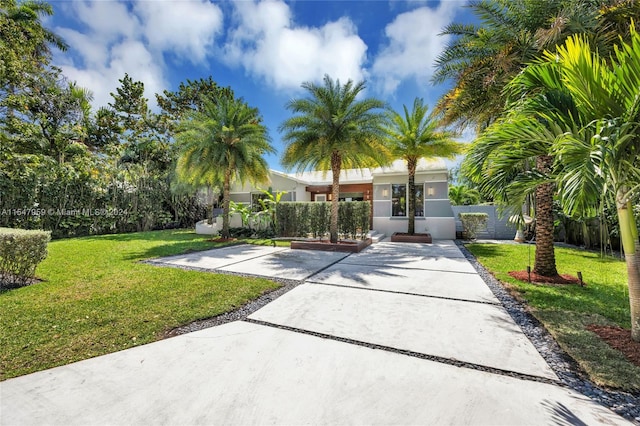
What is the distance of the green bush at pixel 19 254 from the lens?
538cm

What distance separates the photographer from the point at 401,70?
11.8m

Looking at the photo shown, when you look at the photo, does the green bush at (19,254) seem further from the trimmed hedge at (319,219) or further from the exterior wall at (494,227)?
the exterior wall at (494,227)

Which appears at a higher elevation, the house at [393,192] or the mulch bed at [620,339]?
the house at [393,192]

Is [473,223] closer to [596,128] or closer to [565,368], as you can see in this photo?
[596,128]

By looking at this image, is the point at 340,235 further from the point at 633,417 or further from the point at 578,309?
the point at 633,417

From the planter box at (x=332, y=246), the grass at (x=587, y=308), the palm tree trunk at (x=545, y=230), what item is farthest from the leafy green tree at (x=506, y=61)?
the planter box at (x=332, y=246)

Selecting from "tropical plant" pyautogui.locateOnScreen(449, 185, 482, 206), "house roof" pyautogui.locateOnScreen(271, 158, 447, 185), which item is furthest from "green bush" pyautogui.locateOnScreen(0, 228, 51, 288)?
"tropical plant" pyautogui.locateOnScreen(449, 185, 482, 206)

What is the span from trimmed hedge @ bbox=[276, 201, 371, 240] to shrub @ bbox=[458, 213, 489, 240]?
615 cm

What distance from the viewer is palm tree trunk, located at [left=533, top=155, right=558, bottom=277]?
679 cm

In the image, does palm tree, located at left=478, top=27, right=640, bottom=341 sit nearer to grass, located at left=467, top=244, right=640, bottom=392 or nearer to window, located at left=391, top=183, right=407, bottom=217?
grass, located at left=467, top=244, right=640, bottom=392

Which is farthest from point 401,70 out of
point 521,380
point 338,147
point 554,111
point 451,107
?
point 521,380

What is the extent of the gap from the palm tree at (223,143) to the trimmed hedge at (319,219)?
307 centimetres

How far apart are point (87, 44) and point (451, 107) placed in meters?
19.2

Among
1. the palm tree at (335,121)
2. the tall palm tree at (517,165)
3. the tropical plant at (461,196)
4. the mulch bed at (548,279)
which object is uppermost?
the palm tree at (335,121)
